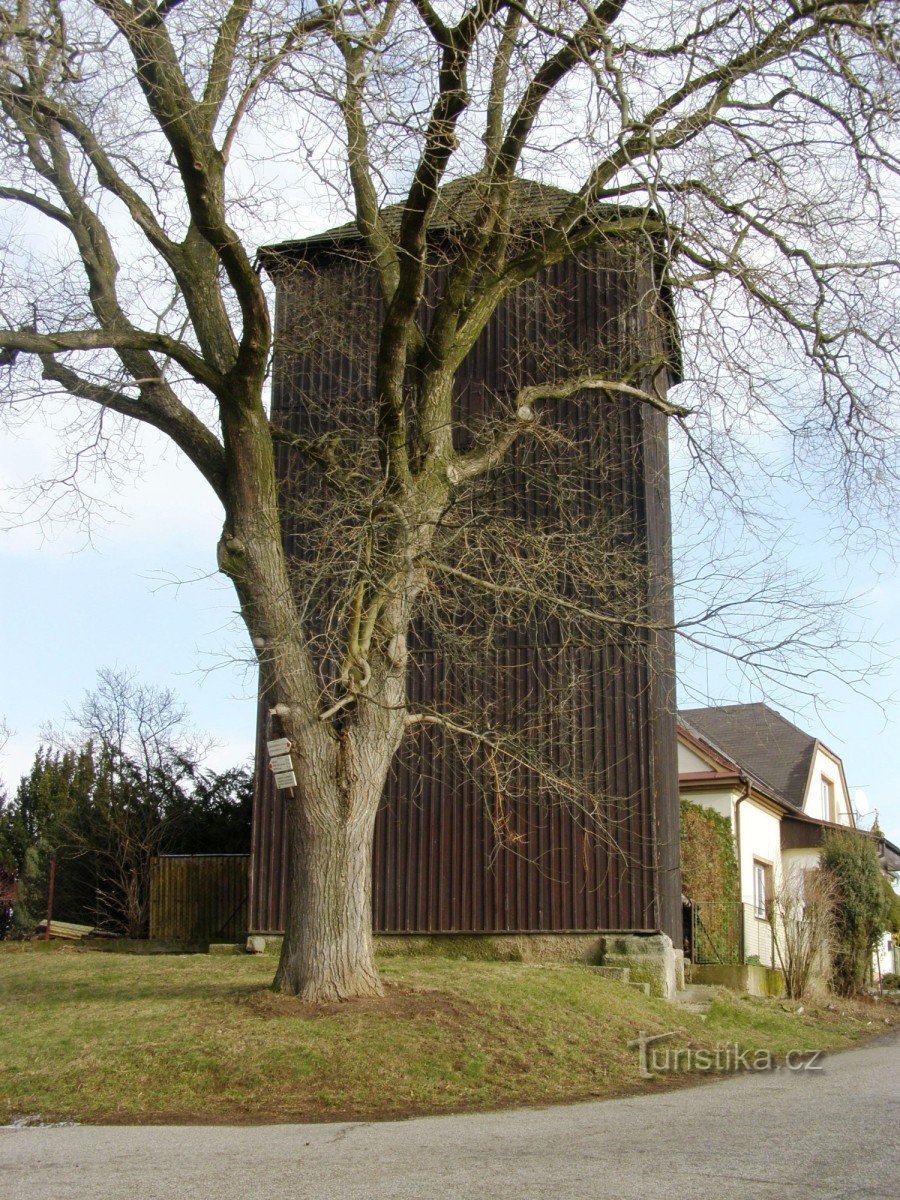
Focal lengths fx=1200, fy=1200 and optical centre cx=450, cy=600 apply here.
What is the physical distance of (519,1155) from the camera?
5.88m

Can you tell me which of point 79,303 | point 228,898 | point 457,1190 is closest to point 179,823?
point 228,898

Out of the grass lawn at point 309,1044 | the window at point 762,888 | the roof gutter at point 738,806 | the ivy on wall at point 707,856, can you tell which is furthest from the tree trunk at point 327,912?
the window at point 762,888

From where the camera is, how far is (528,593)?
10375mm

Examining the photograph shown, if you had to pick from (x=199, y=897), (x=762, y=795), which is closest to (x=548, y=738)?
(x=199, y=897)

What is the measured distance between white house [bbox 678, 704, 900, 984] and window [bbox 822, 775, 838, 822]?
0.02 meters

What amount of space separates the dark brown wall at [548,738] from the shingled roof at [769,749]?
37.6 ft

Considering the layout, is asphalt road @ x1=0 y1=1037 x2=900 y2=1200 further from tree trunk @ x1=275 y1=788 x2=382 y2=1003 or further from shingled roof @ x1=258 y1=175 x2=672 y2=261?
shingled roof @ x1=258 y1=175 x2=672 y2=261

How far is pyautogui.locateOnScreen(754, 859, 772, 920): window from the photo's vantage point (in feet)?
71.0

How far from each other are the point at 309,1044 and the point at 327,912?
1.29 metres

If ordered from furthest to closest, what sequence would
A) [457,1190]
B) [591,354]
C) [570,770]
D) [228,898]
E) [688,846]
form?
[688,846], [228,898], [591,354], [570,770], [457,1190]

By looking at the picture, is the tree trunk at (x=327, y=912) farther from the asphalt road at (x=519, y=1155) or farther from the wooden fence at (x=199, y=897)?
the wooden fence at (x=199, y=897)

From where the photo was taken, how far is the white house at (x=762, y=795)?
2048 centimetres

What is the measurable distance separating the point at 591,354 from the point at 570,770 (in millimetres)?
5538

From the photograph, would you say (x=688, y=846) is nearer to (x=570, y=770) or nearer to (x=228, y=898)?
(x=570, y=770)
